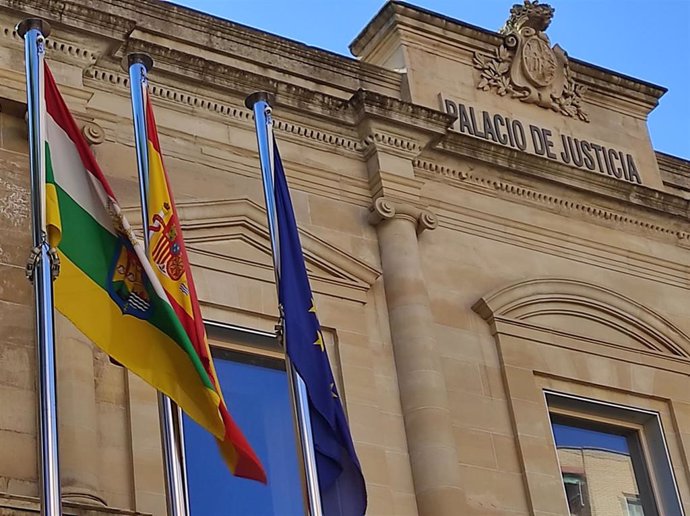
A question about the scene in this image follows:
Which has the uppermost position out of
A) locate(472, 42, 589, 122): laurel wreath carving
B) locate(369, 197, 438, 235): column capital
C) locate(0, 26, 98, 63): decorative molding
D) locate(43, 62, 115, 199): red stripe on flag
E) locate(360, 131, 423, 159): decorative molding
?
locate(472, 42, 589, 122): laurel wreath carving

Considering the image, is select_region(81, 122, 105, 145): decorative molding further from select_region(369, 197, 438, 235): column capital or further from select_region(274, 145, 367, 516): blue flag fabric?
select_region(274, 145, 367, 516): blue flag fabric

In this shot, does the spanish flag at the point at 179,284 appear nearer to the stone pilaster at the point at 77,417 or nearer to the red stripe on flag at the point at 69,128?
the red stripe on flag at the point at 69,128

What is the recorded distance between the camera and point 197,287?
13898mm

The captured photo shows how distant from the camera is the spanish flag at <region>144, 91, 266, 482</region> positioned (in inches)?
413

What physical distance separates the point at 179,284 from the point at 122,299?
460 millimetres

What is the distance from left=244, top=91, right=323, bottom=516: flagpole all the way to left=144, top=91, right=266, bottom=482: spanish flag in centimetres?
33

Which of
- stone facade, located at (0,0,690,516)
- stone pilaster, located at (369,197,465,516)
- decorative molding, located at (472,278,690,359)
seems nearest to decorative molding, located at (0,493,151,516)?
stone facade, located at (0,0,690,516)

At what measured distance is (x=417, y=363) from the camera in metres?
14.4

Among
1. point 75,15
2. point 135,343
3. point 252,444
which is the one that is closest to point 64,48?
point 75,15

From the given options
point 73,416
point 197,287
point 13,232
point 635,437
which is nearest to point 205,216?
point 197,287

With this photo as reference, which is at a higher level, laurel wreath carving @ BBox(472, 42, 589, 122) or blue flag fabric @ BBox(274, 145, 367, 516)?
laurel wreath carving @ BBox(472, 42, 589, 122)

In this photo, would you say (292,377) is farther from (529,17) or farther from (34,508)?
(529,17)

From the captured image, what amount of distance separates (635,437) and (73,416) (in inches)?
238

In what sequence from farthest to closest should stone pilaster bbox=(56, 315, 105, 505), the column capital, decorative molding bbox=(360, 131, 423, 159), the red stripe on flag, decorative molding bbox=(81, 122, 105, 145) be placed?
decorative molding bbox=(360, 131, 423, 159), the column capital, decorative molding bbox=(81, 122, 105, 145), stone pilaster bbox=(56, 315, 105, 505), the red stripe on flag
